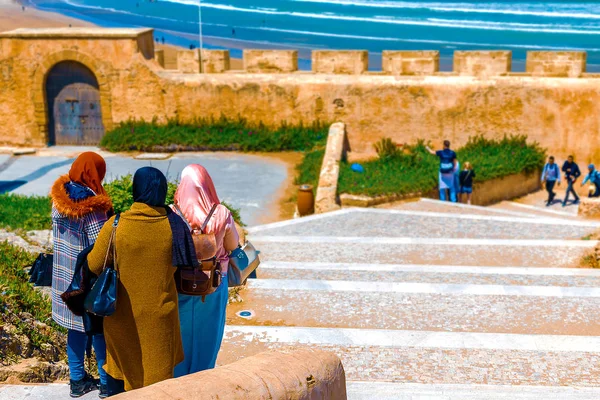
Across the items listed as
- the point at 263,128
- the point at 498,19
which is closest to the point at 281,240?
the point at 263,128

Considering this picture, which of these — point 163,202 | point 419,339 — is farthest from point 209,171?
point 163,202

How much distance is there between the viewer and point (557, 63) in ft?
59.3

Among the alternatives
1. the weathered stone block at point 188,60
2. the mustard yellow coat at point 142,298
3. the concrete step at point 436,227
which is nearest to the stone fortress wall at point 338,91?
the weathered stone block at point 188,60

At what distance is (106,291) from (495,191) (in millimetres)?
13948

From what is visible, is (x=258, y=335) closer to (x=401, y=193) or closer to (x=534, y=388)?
(x=534, y=388)

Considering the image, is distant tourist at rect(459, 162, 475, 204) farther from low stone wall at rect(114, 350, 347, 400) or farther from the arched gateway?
low stone wall at rect(114, 350, 347, 400)

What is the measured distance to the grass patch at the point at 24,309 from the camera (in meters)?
6.03

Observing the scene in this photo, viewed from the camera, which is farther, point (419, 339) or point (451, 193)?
point (451, 193)

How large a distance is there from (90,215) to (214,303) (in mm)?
929

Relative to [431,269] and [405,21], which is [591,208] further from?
[405,21]

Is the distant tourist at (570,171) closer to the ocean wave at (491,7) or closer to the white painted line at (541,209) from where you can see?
the white painted line at (541,209)

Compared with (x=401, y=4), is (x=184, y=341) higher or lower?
lower

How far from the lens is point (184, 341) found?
509 centimetres

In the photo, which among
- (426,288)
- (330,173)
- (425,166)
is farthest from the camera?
(425,166)
